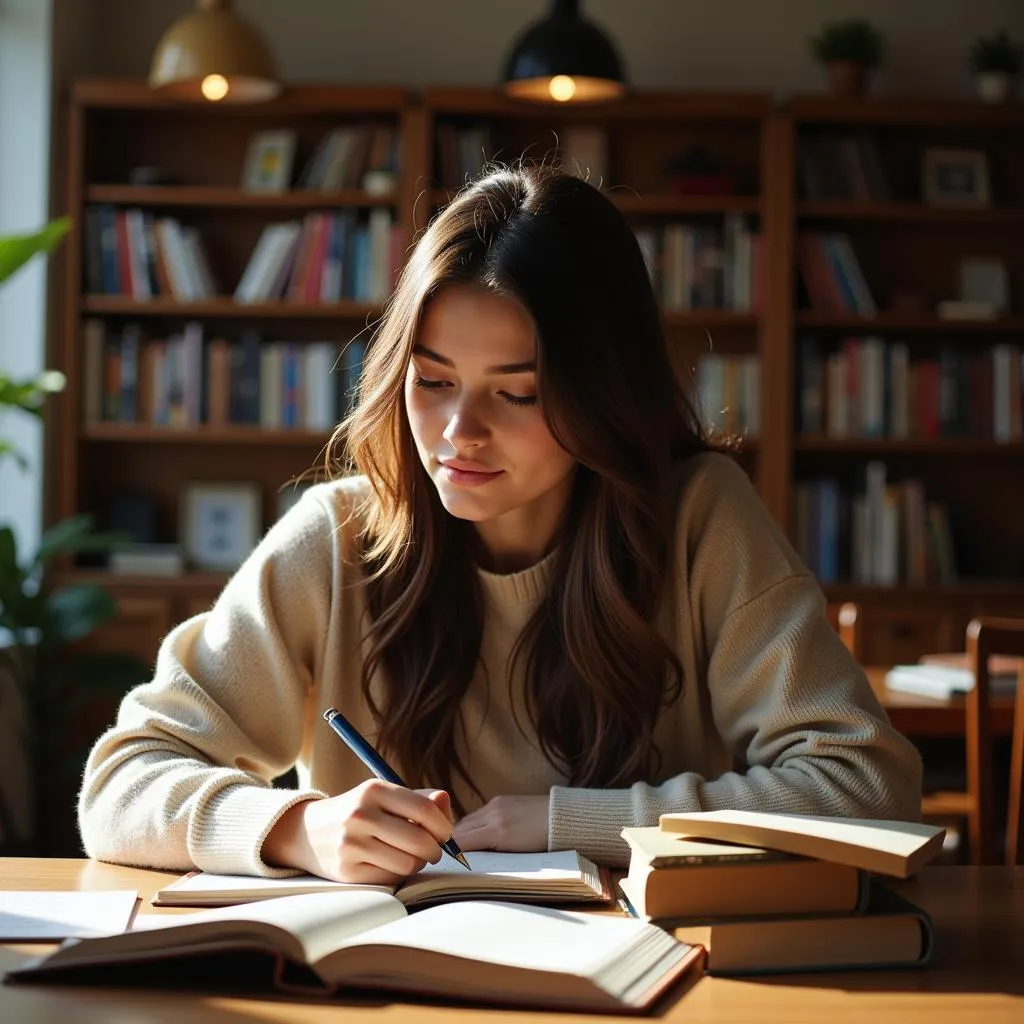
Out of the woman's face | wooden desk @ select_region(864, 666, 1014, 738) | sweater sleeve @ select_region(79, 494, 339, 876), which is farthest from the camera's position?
wooden desk @ select_region(864, 666, 1014, 738)

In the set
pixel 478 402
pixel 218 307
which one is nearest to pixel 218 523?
pixel 218 307

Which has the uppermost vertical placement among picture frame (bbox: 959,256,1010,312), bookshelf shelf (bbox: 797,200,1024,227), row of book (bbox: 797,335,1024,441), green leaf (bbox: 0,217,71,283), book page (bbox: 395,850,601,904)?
bookshelf shelf (bbox: 797,200,1024,227)

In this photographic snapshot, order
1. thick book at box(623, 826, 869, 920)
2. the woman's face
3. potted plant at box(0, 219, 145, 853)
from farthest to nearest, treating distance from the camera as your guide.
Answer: potted plant at box(0, 219, 145, 853) → the woman's face → thick book at box(623, 826, 869, 920)

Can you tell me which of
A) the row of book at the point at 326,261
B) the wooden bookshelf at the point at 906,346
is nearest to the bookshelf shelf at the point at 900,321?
the wooden bookshelf at the point at 906,346

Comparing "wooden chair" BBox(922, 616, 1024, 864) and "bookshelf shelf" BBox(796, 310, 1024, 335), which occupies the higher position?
"bookshelf shelf" BBox(796, 310, 1024, 335)

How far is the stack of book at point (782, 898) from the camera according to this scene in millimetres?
1017

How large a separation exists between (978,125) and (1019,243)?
39 centimetres

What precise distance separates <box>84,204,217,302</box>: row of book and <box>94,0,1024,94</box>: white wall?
0.55m

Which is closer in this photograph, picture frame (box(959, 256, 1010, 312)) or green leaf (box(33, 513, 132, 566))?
green leaf (box(33, 513, 132, 566))

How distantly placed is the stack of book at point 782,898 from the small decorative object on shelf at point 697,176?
3.64 m

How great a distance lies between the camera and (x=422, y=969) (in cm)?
95

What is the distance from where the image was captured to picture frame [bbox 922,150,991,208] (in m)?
4.61

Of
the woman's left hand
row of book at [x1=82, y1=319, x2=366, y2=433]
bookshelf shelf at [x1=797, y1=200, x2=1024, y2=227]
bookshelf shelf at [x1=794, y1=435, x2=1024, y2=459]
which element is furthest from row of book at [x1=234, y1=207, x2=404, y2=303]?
the woman's left hand

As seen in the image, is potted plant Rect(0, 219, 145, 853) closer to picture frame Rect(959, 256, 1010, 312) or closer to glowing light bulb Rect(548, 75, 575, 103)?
glowing light bulb Rect(548, 75, 575, 103)
